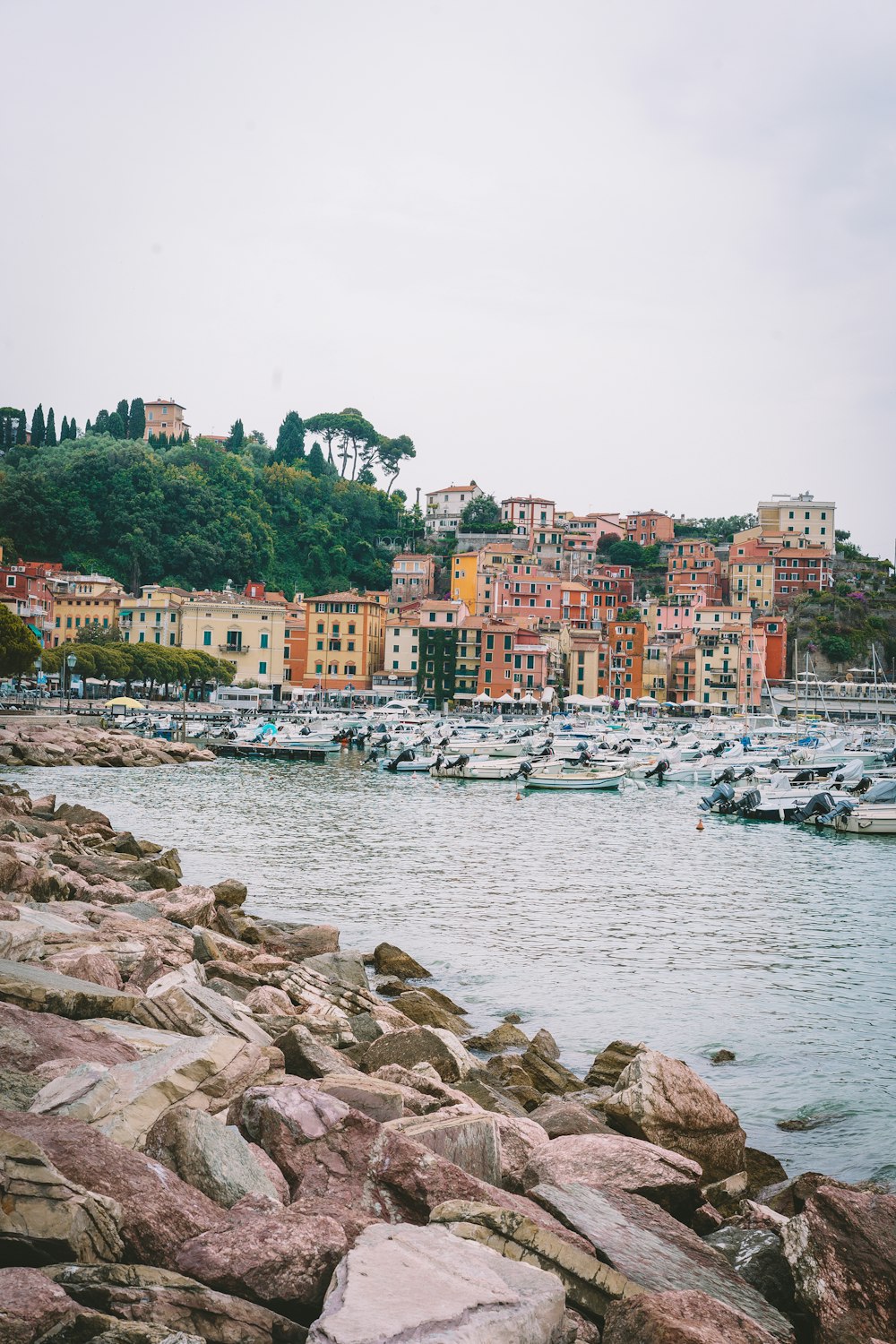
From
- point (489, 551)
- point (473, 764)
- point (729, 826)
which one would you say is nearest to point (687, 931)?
point (729, 826)

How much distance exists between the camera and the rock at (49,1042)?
6.11 m

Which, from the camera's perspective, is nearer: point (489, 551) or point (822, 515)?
point (489, 551)

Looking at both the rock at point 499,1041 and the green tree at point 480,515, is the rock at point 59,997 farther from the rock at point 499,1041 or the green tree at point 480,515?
the green tree at point 480,515

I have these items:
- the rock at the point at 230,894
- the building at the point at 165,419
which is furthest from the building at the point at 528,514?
the rock at the point at 230,894

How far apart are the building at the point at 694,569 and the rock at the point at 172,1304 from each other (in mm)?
104386

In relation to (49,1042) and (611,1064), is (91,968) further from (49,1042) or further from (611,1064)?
(611,1064)

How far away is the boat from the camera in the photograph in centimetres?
3403

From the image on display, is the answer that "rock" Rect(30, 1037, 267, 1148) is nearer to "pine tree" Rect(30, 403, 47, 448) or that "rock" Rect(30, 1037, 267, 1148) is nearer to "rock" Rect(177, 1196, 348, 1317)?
"rock" Rect(177, 1196, 348, 1317)

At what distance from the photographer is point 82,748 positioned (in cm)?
4841

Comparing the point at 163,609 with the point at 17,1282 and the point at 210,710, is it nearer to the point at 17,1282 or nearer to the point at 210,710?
the point at 210,710

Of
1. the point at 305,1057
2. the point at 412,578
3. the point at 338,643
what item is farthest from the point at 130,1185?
the point at 412,578

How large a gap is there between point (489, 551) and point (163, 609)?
3031 cm

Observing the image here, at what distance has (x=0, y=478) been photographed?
10525 centimetres

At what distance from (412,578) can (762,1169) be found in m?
101
